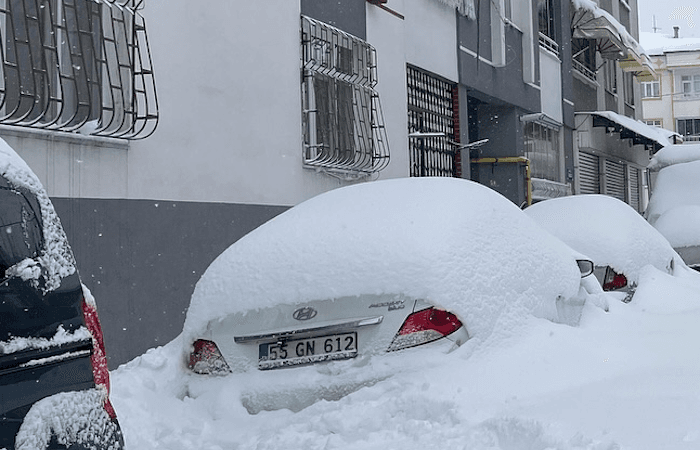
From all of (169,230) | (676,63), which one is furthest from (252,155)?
(676,63)

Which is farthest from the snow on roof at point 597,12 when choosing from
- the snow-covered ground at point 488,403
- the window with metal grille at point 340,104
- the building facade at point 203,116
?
the snow-covered ground at point 488,403

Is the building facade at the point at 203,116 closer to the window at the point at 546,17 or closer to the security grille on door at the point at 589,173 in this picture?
the window at the point at 546,17

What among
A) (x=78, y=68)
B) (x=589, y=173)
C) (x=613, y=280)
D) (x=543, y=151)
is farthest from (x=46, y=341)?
(x=589, y=173)

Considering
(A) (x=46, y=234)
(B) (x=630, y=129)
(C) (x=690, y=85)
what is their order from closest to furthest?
(A) (x=46, y=234) → (B) (x=630, y=129) → (C) (x=690, y=85)

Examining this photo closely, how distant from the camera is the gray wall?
7.44 metres

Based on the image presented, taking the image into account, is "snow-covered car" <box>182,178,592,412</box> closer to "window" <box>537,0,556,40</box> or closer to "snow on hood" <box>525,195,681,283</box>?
"snow on hood" <box>525,195,681,283</box>

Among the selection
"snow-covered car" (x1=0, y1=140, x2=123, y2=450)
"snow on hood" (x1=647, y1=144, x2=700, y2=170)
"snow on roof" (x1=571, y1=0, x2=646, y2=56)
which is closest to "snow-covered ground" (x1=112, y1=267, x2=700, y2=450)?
"snow-covered car" (x1=0, y1=140, x2=123, y2=450)

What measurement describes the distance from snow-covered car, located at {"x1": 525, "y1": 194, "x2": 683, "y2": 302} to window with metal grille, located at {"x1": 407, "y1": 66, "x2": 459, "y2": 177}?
5.16m

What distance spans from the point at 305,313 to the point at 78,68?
3988 millimetres

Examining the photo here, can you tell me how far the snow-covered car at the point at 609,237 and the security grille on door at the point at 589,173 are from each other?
15.3 metres

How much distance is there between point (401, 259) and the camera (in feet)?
14.2

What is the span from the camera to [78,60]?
24.3 feet

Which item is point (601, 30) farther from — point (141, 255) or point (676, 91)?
point (676, 91)

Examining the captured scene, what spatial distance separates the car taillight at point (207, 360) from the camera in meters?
4.53
